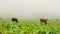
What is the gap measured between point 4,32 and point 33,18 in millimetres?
3779

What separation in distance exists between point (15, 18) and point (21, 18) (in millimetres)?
568

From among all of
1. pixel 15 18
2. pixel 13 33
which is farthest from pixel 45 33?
pixel 15 18

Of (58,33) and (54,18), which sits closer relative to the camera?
(58,33)

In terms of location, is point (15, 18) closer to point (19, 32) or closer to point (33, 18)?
point (33, 18)

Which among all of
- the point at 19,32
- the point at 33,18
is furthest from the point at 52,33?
the point at 33,18

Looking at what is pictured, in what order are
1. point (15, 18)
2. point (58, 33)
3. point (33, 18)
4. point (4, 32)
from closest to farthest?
point (4, 32)
point (58, 33)
point (33, 18)
point (15, 18)

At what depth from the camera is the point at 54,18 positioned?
780 cm

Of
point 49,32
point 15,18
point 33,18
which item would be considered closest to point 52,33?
point 49,32

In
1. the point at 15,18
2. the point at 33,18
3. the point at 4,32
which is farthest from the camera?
the point at 15,18

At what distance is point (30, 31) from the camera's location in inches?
163

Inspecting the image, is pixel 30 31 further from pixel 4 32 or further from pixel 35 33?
pixel 4 32

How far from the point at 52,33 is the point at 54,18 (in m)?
3.56

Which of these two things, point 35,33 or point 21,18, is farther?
point 21,18

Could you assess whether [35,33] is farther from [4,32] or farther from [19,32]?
[4,32]
